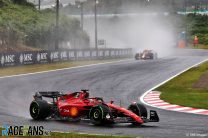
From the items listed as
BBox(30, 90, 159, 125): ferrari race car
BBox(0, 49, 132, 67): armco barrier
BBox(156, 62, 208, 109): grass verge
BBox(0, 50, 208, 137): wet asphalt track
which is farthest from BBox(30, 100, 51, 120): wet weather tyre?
BBox(0, 49, 132, 67): armco barrier

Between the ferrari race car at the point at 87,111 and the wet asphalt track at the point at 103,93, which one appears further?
the ferrari race car at the point at 87,111

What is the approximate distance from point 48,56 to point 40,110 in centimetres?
3264

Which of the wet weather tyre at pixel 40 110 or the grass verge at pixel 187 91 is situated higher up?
the wet weather tyre at pixel 40 110

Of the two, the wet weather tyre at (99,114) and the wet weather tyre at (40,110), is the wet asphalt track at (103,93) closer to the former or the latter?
the wet weather tyre at (99,114)

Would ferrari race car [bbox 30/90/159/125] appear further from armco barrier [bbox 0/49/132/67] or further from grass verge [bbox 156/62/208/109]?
armco barrier [bbox 0/49/132/67]

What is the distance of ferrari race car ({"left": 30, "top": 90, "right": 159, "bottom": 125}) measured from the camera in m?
16.6

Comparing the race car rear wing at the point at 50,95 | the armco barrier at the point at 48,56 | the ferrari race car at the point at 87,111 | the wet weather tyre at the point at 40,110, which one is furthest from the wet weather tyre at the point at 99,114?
the armco barrier at the point at 48,56

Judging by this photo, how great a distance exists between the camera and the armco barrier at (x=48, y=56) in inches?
1713

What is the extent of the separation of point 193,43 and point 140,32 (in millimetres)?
13763

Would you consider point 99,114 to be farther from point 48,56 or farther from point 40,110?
point 48,56

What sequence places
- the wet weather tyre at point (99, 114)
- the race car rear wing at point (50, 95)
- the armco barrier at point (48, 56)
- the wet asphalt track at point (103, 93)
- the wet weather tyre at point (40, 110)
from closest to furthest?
the wet asphalt track at point (103, 93), the wet weather tyre at point (99, 114), the wet weather tyre at point (40, 110), the race car rear wing at point (50, 95), the armco barrier at point (48, 56)

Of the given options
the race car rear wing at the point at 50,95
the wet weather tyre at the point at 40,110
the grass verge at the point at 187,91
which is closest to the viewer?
the wet weather tyre at the point at 40,110

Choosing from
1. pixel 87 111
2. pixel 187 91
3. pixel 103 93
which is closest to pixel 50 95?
pixel 87 111

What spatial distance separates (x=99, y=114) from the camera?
16578 mm
